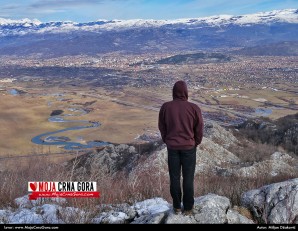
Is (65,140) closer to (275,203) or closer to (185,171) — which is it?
(275,203)

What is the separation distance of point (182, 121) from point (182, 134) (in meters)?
0.19

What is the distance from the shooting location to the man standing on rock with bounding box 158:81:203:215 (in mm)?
5734

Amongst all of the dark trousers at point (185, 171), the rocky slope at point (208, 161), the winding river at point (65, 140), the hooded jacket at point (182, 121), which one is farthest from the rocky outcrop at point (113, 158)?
the winding river at point (65, 140)

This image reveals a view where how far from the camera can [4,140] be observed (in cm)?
4572

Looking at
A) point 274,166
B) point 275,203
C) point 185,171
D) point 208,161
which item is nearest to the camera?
point 185,171

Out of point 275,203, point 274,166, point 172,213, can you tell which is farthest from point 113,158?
point 172,213

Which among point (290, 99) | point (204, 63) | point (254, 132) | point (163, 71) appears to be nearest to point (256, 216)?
point (254, 132)

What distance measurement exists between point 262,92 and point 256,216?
266ft

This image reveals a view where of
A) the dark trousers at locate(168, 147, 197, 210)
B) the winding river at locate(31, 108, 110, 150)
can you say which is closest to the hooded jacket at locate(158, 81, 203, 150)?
the dark trousers at locate(168, 147, 197, 210)

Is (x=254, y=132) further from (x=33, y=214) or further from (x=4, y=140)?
(x=4, y=140)

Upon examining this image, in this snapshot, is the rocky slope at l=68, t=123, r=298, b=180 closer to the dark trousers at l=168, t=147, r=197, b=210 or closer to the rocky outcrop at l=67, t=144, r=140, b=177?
the rocky outcrop at l=67, t=144, r=140, b=177

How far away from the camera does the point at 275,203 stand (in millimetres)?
6426

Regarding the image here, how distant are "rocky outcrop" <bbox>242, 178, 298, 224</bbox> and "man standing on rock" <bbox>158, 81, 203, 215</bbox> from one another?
130 centimetres

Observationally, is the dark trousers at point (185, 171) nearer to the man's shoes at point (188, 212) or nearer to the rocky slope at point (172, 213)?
the man's shoes at point (188, 212)
